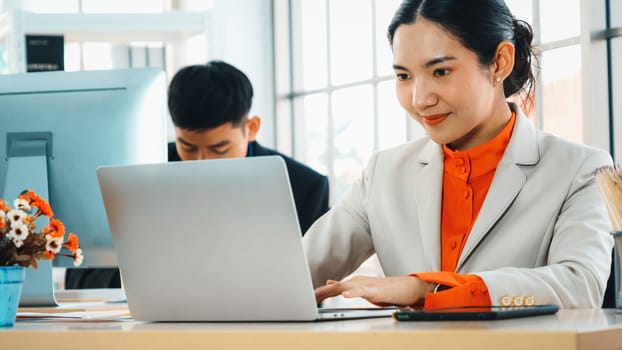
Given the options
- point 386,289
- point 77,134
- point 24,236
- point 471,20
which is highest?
point 471,20

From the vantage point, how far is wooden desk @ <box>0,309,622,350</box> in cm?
→ 115

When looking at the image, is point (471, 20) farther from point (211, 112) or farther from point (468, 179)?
point (211, 112)

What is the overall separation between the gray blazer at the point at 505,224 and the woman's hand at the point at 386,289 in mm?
117

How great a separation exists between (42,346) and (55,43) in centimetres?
410

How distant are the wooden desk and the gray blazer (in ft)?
0.84

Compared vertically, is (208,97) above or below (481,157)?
above

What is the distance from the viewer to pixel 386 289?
160cm

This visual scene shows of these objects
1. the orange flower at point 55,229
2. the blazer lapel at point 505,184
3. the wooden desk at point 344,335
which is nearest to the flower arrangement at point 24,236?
the orange flower at point 55,229

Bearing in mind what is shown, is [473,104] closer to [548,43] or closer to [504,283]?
[504,283]

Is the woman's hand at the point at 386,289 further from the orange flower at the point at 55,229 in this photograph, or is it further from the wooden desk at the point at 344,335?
the orange flower at the point at 55,229

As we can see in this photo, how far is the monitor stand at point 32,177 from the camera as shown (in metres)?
2.07

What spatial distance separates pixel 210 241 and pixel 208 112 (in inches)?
55.4

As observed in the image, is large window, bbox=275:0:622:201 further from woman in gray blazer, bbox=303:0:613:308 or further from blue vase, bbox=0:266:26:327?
blue vase, bbox=0:266:26:327

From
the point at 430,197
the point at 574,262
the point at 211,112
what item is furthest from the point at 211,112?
the point at 574,262
